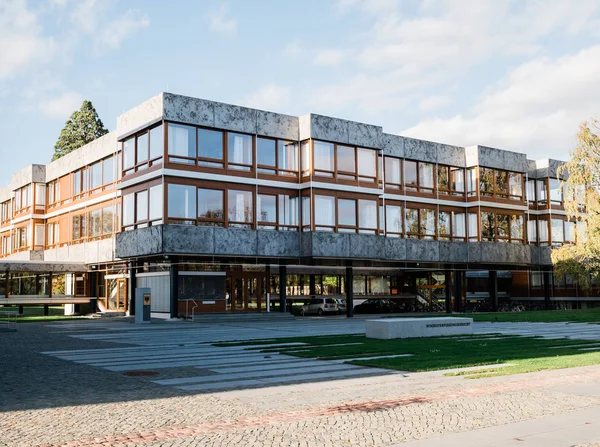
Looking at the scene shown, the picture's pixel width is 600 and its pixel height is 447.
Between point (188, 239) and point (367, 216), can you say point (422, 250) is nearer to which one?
point (367, 216)

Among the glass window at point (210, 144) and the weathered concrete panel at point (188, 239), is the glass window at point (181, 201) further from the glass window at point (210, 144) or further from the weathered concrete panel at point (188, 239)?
the glass window at point (210, 144)

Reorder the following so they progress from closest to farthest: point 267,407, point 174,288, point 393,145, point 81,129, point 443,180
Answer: point 267,407 < point 174,288 < point 393,145 < point 443,180 < point 81,129

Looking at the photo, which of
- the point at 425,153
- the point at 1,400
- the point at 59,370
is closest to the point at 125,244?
the point at 425,153

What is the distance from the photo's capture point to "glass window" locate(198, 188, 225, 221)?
37344 millimetres

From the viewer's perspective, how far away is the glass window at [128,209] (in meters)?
39.6

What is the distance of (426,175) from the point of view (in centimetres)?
4922

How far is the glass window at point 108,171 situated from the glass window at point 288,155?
441 inches

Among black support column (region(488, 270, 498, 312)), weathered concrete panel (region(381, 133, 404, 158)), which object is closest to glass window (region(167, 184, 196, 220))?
weathered concrete panel (region(381, 133, 404, 158))

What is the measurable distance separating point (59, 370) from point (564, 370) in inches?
435

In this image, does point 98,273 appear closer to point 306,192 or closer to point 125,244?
point 125,244

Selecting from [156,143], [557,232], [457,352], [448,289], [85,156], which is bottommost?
[457,352]

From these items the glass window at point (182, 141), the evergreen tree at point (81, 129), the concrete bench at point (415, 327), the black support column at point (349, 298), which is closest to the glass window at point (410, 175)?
the black support column at point (349, 298)

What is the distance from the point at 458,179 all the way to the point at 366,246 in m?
12.4

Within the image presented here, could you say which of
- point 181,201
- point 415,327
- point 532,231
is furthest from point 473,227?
point 415,327
